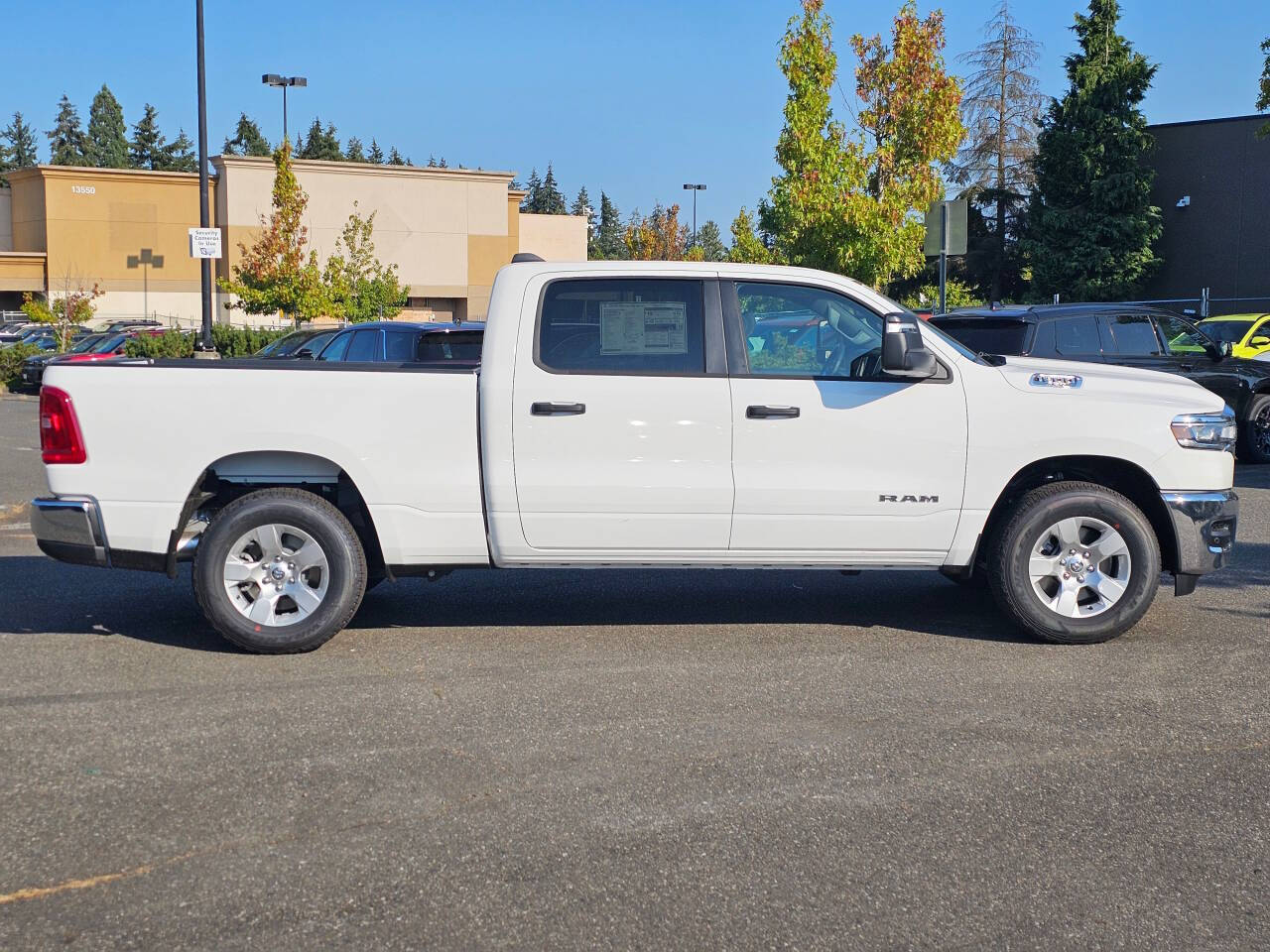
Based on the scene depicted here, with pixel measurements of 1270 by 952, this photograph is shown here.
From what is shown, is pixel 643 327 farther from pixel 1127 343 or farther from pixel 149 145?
pixel 149 145

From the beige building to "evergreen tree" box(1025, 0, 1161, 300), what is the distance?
93.2ft

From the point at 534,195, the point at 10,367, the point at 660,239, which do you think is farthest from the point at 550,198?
the point at 10,367

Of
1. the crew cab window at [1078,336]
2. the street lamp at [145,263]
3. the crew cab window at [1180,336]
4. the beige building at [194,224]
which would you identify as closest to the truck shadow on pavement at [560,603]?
the crew cab window at [1078,336]

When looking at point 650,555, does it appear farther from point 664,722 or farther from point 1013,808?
point 1013,808

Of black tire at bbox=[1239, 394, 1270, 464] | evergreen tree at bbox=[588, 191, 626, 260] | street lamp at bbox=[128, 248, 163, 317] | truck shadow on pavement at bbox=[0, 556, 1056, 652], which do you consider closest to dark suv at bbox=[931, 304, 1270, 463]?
black tire at bbox=[1239, 394, 1270, 464]

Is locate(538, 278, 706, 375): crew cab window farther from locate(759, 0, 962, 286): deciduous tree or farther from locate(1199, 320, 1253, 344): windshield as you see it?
locate(759, 0, 962, 286): deciduous tree

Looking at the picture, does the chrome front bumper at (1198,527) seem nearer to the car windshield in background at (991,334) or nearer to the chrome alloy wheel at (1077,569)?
the chrome alloy wheel at (1077,569)

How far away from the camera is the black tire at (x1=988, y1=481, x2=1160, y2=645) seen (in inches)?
270

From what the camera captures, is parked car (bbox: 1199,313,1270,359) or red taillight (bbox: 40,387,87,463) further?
parked car (bbox: 1199,313,1270,359)

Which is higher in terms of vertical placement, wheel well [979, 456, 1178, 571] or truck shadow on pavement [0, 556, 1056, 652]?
wheel well [979, 456, 1178, 571]

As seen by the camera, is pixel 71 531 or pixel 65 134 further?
pixel 65 134

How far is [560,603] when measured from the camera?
8.02m

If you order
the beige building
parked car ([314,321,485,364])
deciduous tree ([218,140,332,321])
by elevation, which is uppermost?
the beige building

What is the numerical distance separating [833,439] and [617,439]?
1.10m
